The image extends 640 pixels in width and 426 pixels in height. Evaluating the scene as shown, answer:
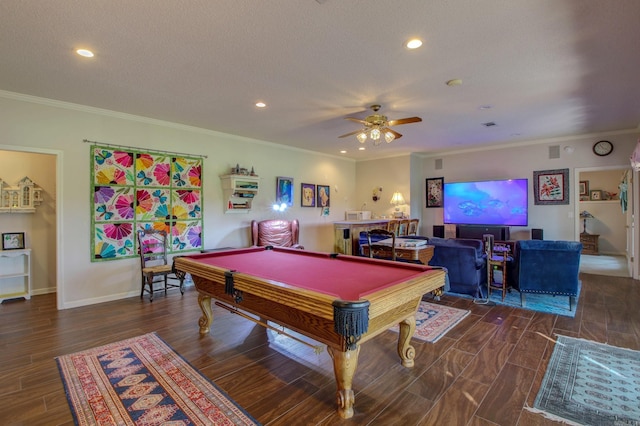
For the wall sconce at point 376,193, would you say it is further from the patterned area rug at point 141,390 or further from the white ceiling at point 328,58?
the patterned area rug at point 141,390

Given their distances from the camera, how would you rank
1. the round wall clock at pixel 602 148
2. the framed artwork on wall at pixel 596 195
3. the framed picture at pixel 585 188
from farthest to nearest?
1. the framed picture at pixel 585 188
2. the framed artwork on wall at pixel 596 195
3. the round wall clock at pixel 602 148

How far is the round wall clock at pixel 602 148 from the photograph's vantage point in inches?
232

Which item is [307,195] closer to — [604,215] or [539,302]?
[539,302]

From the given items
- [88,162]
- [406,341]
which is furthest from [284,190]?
[406,341]

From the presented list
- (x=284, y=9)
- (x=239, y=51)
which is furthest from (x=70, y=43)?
(x=284, y=9)

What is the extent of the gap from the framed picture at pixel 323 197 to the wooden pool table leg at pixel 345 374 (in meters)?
5.96

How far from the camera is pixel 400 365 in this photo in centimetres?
266

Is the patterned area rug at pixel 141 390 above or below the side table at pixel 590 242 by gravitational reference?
below

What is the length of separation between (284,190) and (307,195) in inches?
30.0

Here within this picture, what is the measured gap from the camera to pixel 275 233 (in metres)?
6.42

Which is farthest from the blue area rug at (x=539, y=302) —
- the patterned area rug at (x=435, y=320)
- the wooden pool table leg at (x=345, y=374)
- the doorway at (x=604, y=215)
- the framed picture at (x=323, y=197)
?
the doorway at (x=604, y=215)

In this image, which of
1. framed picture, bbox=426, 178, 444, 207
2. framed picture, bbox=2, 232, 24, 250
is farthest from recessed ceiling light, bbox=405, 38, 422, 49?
framed picture, bbox=2, 232, 24, 250

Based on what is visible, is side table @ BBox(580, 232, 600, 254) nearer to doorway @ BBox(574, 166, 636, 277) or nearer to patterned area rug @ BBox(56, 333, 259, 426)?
doorway @ BBox(574, 166, 636, 277)

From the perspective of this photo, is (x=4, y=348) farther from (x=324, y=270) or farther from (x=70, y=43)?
(x=324, y=270)
